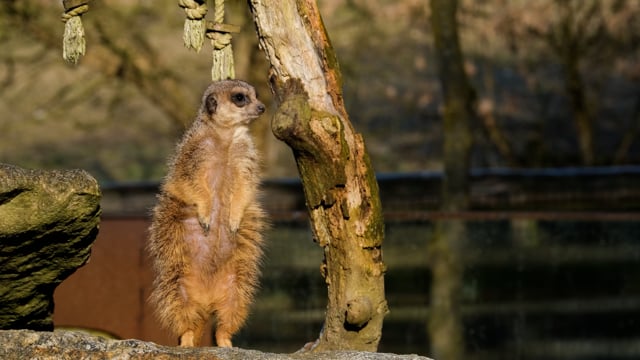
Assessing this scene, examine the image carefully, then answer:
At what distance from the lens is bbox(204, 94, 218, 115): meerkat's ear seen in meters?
3.83

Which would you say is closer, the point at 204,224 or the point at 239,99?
the point at 204,224

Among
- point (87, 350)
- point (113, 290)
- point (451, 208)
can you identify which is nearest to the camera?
point (87, 350)

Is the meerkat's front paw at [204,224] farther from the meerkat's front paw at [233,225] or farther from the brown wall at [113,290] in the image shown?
the brown wall at [113,290]

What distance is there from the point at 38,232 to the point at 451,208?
3624mm

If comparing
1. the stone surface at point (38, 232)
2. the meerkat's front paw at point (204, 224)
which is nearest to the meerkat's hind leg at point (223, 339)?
the meerkat's front paw at point (204, 224)

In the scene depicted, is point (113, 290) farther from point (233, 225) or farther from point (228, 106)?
point (233, 225)

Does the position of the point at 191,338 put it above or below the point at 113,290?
below

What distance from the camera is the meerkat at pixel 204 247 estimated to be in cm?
351

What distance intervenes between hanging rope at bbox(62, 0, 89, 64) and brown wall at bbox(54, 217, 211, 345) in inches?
90.9

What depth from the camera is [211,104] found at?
12.6 feet

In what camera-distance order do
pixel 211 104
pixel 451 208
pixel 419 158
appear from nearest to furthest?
pixel 211 104 → pixel 451 208 → pixel 419 158

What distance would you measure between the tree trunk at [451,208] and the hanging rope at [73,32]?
336 cm

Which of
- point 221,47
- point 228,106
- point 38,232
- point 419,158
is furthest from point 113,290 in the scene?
point 419,158

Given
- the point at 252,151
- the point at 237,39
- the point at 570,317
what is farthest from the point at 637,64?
the point at 252,151
